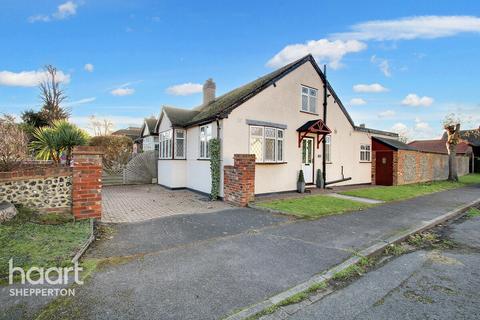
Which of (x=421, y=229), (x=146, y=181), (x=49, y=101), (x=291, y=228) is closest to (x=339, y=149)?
(x=421, y=229)

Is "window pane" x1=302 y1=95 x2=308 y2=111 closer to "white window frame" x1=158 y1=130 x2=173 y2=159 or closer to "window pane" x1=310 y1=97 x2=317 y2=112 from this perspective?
"window pane" x1=310 y1=97 x2=317 y2=112

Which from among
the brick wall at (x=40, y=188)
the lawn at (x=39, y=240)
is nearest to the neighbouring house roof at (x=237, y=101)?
the brick wall at (x=40, y=188)

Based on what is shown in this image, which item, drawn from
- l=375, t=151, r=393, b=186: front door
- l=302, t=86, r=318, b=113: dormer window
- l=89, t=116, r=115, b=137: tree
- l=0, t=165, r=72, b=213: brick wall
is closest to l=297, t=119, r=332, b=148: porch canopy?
l=302, t=86, r=318, b=113: dormer window

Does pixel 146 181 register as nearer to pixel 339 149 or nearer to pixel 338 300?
pixel 339 149

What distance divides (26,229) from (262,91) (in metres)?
9.59

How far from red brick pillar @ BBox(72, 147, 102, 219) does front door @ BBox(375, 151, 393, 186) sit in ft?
57.9

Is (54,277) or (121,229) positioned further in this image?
(121,229)

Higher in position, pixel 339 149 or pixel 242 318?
pixel 339 149

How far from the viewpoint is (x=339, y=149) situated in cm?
1527

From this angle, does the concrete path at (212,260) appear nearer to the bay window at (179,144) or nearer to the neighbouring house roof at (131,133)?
the bay window at (179,144)

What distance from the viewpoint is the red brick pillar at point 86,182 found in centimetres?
607

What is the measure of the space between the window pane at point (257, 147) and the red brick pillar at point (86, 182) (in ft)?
21.0

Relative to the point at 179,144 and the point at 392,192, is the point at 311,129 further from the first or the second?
the point at 179,144

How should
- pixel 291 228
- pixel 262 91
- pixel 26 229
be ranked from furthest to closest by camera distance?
pixel 262 91 < pixel 291 228 < pixel 26 229
